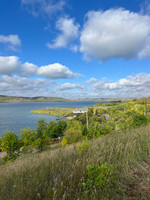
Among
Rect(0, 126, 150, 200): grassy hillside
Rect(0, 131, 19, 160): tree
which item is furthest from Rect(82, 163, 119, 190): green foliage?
Rect(0, 131, 19, 160): tree

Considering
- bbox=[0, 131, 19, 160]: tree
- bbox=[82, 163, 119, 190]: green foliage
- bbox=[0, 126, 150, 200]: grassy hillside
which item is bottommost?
bbox=[0, 131, 19, 160]: tree

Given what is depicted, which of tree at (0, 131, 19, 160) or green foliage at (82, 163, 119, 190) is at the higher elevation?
green foliage at (82, 163, 119, 190)

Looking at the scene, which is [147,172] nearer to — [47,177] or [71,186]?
[71,186]

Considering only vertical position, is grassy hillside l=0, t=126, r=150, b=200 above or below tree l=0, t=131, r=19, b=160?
above

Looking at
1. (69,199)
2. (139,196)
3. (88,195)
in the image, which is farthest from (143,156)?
(69,199)

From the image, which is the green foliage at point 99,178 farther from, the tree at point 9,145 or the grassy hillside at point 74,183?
the tree at point 9,145

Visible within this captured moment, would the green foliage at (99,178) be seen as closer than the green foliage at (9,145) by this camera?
Yes

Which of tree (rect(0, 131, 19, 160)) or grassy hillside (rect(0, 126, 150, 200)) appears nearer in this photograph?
→ grassy hillside (rect(0, 126, 150, 200))

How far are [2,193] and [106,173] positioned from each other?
2034 millimetres

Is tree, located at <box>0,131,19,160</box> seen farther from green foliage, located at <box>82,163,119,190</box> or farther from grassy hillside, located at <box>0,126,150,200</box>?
green foliage, located at <box>82,163,119,190</box>

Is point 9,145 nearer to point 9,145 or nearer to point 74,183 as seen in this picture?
point 9,145

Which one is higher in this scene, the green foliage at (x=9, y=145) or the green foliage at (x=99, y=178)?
the green foliage at (x=99, y=178)

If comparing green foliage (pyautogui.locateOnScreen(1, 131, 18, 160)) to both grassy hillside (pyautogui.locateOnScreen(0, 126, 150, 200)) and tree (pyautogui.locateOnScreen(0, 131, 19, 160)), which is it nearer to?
tree (pyautogui.locateOnScreen(0, 131, 19, 160))

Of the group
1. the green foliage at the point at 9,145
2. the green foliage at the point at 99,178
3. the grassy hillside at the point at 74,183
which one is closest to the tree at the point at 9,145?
the green foliage at the point at 9,145
